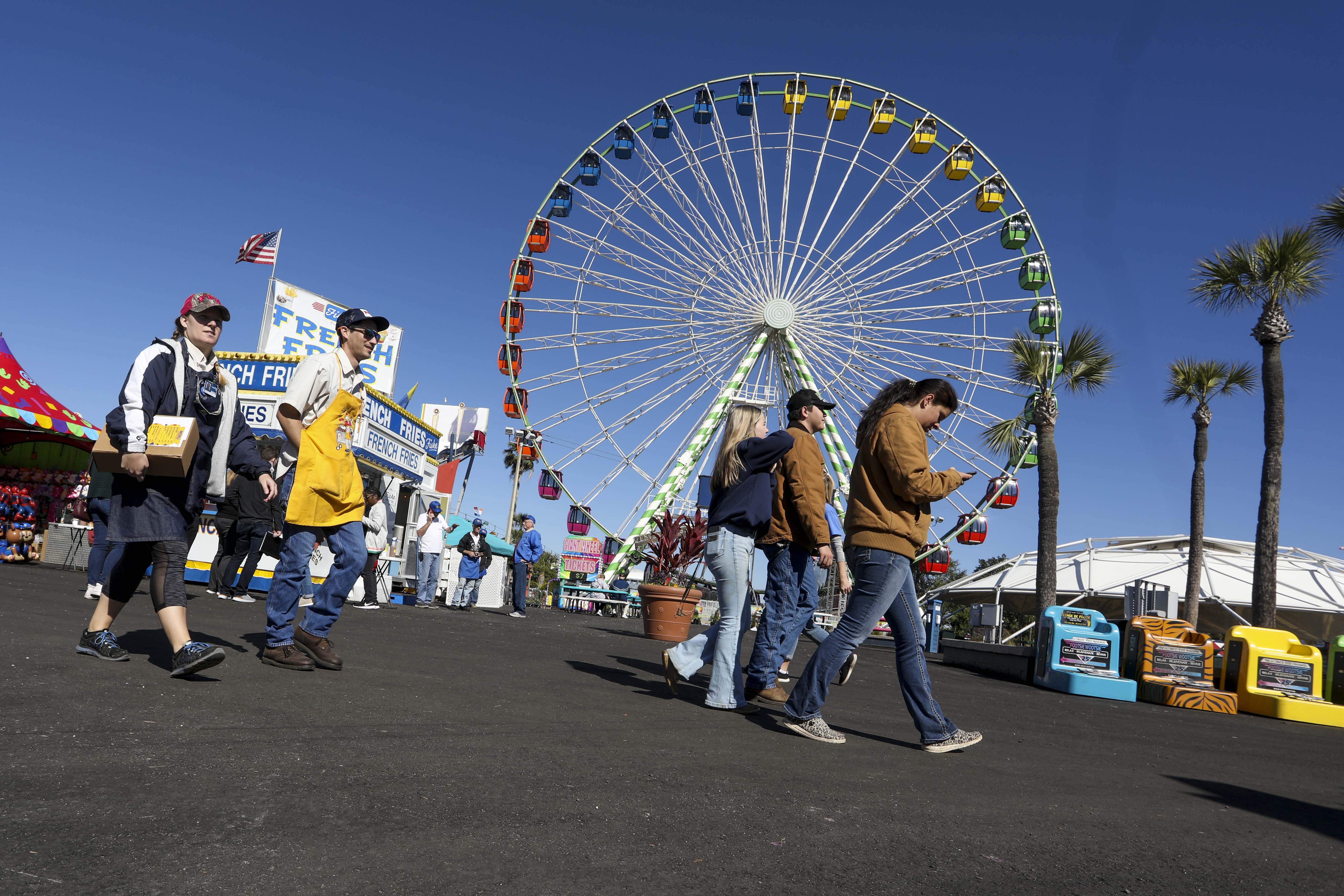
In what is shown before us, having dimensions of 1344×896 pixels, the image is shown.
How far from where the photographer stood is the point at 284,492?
26.9 feet

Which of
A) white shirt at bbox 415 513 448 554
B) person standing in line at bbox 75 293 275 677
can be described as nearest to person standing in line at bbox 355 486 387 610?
white shirt at bbox 415 513 448 554

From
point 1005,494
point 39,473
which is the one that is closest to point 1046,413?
point 1005,494

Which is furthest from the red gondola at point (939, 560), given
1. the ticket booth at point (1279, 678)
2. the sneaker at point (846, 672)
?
the sneaker at point (846, 672)

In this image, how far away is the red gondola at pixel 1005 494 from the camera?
21109 mm

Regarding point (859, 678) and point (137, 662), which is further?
point (859, 678)

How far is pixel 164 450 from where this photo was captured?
3729 millimetres

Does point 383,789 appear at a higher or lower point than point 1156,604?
lower

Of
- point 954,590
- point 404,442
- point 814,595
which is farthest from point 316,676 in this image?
point 954,590

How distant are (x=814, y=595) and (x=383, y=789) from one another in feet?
10.9

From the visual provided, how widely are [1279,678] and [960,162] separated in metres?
14.9

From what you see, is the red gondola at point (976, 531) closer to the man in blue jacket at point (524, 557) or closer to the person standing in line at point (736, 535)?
the man in blue jacket at point (524, 557)

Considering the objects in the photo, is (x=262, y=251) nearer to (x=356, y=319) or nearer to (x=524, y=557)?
(x=524, y=557)

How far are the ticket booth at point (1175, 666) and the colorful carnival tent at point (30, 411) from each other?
45.8ft

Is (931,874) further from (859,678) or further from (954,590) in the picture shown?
(954,590)
